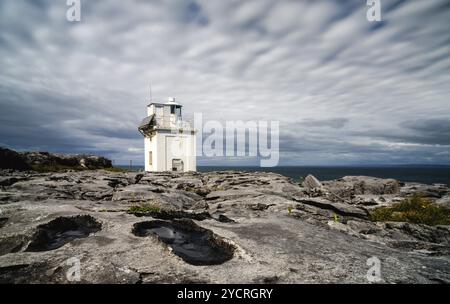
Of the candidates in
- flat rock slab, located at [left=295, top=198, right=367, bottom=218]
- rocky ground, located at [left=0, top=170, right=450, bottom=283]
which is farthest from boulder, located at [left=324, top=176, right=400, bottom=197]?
rocky ground, located at [left=0, top=170, right=450, bottom=283]

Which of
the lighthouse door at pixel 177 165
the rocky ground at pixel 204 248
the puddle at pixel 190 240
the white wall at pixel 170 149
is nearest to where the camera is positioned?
the rocky ground at pixel 204 248

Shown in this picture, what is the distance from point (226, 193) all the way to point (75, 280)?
1491 centimetres

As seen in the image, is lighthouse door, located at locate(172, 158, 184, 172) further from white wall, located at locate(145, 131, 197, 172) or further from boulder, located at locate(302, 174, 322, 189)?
boulder, located at locate(302, 174, 322, 189)

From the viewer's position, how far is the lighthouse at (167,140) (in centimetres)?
4372

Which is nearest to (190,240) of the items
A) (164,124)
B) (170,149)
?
(170,149)

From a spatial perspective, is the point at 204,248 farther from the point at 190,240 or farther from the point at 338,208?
the point at 338,208

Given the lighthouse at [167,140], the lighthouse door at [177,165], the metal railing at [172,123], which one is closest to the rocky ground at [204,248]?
the lighthouse at [167,140]

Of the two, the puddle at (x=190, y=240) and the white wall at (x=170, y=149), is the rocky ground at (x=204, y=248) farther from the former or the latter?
the white wall at (x=170, y=149)

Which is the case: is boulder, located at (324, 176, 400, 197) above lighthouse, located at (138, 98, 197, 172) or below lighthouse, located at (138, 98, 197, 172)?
below

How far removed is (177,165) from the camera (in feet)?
148

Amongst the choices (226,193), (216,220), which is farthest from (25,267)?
(226,193)

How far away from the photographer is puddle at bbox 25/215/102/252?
7.69 meters

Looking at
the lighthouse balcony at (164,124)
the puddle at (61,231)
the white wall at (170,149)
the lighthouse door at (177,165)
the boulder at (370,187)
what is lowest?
the boulder at (370,187)
